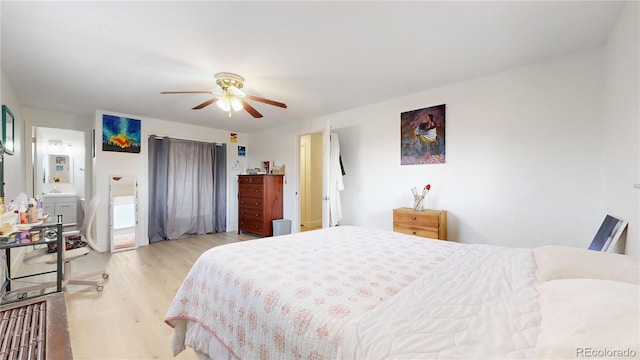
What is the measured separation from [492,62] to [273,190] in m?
3.87

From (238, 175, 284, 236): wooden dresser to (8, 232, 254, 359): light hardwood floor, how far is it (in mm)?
1312

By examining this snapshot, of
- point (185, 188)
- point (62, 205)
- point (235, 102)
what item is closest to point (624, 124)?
point (235, 102)

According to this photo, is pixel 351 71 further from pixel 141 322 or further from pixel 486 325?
pixel 141 322

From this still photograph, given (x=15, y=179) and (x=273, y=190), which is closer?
(x=15, y=179)

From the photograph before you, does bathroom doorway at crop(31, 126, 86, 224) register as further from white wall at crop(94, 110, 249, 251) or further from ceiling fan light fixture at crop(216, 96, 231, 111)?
ceiling fan light fixture at crop(216, 96, 231, 111)

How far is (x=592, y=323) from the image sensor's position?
64 centimetres

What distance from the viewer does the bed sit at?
2.25ft

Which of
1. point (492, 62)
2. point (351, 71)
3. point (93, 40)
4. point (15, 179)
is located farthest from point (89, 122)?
point (492, 62)

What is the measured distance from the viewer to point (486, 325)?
0.80 meters

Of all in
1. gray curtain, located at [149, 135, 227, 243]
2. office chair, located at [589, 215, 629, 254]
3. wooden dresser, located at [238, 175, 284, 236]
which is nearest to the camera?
office chair, located at [589, 215, 629, 254]

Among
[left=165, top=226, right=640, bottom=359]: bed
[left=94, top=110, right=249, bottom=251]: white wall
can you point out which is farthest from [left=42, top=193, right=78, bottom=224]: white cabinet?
[left=165, top=226, right=640, bottom=359]: bed

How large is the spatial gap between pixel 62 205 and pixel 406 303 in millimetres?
7173

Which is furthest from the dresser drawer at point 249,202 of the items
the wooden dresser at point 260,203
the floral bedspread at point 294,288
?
the floral bedspread at point 294,288

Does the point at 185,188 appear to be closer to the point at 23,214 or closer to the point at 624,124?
the point at 23,214
